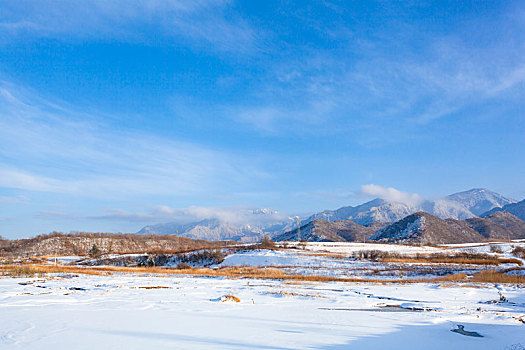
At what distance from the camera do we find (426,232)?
449 feet

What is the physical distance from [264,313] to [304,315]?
1475 millimetres

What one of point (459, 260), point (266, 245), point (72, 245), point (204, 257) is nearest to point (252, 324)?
point (459, 260)

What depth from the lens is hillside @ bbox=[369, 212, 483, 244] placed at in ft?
440

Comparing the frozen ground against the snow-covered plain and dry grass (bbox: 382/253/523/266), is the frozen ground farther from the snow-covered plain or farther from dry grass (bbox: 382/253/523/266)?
dry grass (bbox: 382/253/523/266)

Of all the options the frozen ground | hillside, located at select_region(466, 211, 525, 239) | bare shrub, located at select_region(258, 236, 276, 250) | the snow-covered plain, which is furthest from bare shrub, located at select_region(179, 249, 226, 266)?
hillside, located at select_region(466, 211, 525, 239)

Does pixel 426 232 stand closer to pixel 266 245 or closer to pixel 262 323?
pixel 266 245

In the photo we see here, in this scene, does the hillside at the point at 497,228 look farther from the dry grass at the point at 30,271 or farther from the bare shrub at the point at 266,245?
the dry grass at the point at 30,271

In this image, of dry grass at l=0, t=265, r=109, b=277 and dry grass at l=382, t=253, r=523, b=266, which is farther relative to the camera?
dry grass at l=382, t=253, r=523, b=266

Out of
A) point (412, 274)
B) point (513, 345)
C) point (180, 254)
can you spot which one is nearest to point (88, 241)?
point (180, 254)

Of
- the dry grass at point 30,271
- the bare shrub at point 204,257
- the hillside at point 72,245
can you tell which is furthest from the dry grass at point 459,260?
the hillside at point 72,245

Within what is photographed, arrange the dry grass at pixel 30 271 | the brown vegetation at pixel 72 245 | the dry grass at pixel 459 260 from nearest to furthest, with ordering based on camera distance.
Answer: the dry grass at pixel 30 271
the dry grass at pixel 459 260
the brown vegetation at pixel 72 245

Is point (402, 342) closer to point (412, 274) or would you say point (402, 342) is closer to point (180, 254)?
point (412, 274)

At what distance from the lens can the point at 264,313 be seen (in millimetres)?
13234

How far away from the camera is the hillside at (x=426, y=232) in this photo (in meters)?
134
